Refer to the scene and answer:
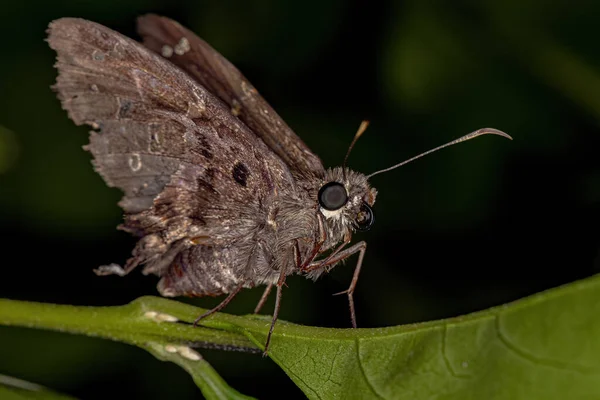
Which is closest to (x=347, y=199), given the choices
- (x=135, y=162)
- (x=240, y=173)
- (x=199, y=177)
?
(x=240, y=173)

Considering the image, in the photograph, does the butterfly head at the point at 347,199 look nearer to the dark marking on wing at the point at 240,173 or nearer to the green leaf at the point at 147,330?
the dark marking on wing at the point at 240,173

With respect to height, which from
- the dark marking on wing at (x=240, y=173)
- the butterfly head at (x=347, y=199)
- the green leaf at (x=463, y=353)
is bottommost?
the green leaf at (x=463, y=353)

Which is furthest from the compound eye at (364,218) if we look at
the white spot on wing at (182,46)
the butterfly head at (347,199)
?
the white spot on wing at (182,46)

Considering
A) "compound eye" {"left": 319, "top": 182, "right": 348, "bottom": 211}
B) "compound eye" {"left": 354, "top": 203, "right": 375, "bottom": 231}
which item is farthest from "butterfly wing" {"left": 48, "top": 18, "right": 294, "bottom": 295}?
"compound eye" {"left": 354, "top": 203, "right": 375, "bottom": 231}

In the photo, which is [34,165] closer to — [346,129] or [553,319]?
[346,129]

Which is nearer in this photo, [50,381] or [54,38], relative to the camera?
[54,38]

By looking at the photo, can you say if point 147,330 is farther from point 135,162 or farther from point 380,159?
point 380,159

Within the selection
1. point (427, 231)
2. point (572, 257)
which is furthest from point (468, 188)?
point (572, 257)
